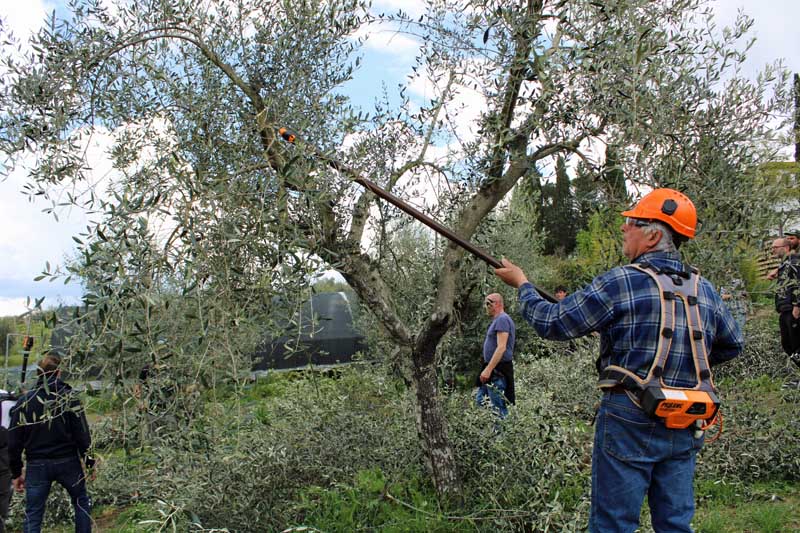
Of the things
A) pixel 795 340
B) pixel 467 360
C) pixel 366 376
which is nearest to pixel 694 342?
pixel 366 376

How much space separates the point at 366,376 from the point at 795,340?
5299 millimetres

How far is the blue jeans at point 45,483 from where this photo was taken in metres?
6.15

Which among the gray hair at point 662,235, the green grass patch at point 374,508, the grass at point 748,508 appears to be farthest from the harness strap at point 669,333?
the grass at point 748,508

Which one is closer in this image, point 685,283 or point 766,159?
point 685,283

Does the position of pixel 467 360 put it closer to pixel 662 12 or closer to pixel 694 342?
pixel 662 12

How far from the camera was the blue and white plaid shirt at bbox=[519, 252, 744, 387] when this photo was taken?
3.24 m

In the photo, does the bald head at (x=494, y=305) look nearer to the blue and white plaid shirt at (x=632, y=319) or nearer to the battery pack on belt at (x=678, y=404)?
the blue and white plaid shirt at (x=632, y=319)

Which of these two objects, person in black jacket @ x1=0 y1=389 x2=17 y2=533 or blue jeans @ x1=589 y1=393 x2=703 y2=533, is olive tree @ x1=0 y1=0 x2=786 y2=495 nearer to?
blue jeans @ x1=589 y1=393 x2=703 y2=533

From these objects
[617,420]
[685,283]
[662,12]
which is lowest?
[617,420]

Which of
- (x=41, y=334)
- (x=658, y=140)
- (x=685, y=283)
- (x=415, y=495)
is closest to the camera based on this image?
(x=41, y=334)

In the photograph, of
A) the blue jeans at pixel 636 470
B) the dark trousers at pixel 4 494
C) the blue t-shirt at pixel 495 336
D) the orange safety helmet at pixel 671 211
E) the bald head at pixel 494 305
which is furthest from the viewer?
the bald head at pixel 494 305

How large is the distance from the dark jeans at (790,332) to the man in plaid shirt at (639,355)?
542cm

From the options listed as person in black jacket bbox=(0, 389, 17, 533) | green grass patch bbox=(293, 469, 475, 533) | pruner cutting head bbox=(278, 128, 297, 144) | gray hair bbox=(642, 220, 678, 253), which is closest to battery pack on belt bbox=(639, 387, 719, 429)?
gray hair bbox=(642, 220, 678, 253)

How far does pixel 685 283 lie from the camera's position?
131 inches
